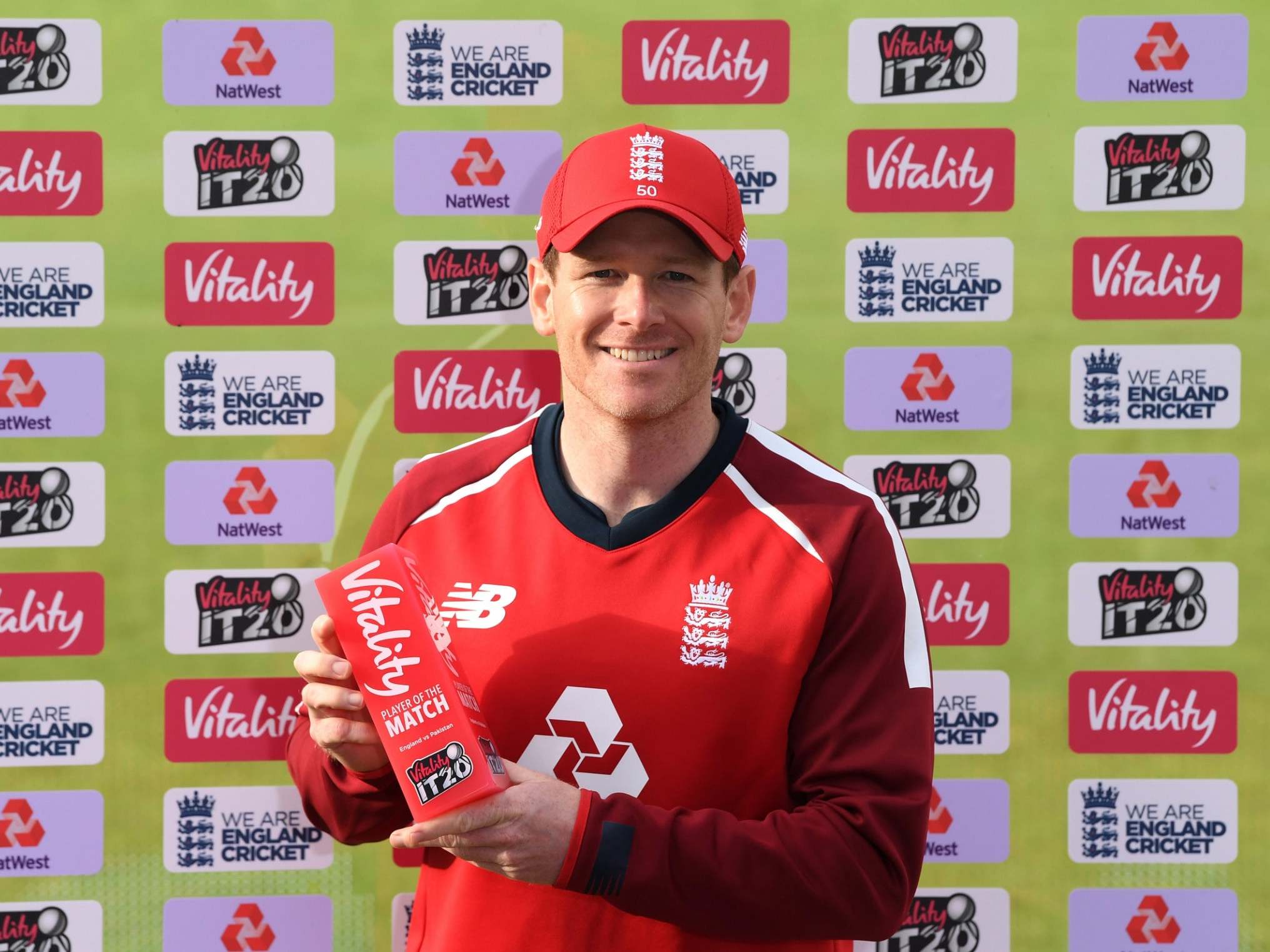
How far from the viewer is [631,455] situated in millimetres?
1104

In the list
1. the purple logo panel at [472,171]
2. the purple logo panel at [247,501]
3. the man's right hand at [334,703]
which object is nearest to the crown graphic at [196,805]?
the purple logo panel at [247,501]

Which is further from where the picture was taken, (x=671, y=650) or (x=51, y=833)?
(x=51, y=833)

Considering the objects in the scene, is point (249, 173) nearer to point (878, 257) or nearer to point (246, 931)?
point (878, 257)

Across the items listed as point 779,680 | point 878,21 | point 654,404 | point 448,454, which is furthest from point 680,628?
point 878,21

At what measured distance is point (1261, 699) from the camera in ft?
5.79

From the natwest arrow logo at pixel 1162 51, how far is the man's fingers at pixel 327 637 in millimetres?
1541

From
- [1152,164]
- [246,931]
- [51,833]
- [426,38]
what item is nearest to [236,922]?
[246,931]

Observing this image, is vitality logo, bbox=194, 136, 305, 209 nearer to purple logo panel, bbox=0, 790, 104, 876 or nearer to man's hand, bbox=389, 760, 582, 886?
purple logo panel, bbox=0, 790, 104, 876

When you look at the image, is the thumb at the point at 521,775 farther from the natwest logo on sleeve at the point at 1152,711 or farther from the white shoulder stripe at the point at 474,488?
the natwest logo on sleeve at the point at 1152,711

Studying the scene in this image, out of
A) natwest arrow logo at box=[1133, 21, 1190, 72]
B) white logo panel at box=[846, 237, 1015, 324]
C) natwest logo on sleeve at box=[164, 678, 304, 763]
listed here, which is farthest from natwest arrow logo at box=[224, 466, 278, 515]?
natwest arrow logo at box=[1133, 21, 1190, 72]

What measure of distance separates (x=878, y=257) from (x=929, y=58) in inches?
12.8

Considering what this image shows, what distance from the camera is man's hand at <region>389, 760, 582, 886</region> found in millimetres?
905

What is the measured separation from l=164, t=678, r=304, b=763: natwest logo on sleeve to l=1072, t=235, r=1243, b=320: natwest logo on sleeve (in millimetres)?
1437

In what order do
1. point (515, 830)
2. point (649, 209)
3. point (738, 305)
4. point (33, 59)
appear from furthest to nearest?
point (33, 59) → point (738, 305) → point (649, 209) → point (515, 830)
